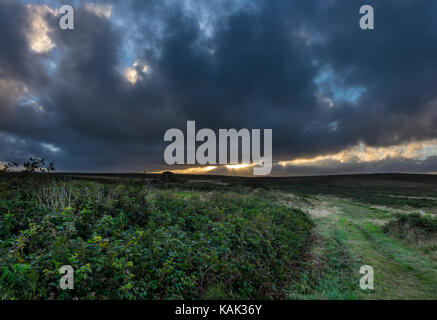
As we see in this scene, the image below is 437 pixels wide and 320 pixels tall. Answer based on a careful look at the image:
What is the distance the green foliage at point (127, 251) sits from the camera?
4.46 meters

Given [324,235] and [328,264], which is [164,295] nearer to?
[328,264]

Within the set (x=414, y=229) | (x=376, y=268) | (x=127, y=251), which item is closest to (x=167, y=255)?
(x=127, y=251)

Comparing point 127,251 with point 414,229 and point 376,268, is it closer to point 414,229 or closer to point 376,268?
point 376,268

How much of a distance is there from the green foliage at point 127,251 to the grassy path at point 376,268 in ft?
4.73

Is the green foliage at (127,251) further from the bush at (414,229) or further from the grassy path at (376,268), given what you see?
the bush at (414,229)

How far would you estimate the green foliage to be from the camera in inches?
176

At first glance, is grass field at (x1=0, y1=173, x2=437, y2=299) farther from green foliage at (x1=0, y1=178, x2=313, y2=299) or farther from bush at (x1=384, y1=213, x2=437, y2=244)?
bush at (x1=384, y1=213, x2=437, y2=244)

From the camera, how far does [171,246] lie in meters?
6.38

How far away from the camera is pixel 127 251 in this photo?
18.0 ft

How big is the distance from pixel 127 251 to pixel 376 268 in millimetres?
9863

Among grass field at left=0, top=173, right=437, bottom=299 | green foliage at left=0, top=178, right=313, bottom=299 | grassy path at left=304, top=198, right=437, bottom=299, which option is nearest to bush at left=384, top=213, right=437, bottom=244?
grass field at left=0, top=173, right=437, bottom=299

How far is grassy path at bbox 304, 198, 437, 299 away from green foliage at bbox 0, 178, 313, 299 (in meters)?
1.44

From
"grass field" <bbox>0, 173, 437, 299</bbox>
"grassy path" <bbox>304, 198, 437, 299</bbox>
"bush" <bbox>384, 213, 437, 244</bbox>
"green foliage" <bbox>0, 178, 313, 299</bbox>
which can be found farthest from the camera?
"bush" <bbox>384, 213, 437, 244</bbox>
